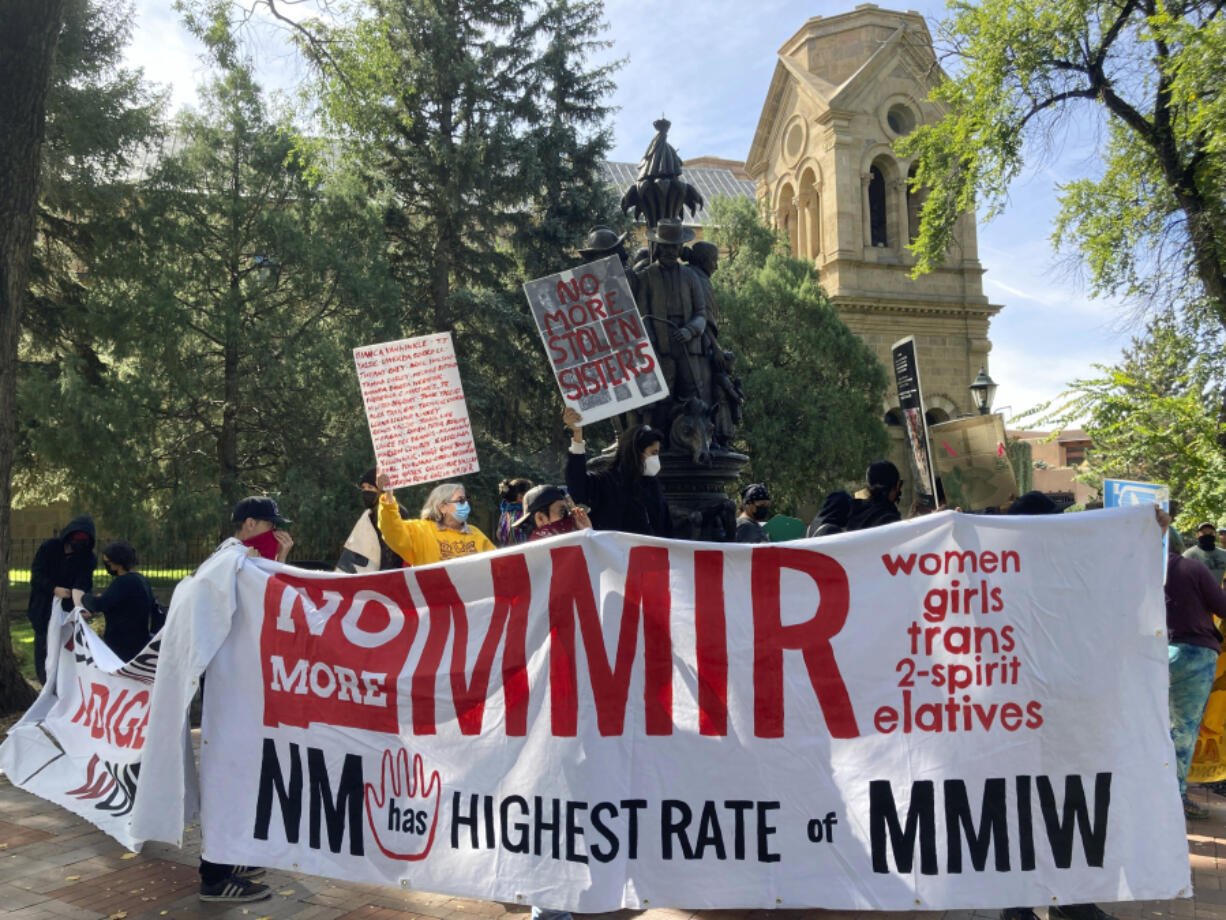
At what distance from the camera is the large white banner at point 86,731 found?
507 centimetres

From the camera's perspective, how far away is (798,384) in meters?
29.0

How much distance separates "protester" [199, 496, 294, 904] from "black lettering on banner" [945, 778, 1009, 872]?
298 cm

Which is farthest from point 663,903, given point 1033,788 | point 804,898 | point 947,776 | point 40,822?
point 40,822

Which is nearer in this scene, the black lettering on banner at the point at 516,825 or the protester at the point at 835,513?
the black lettering on banner at the point at 516,825

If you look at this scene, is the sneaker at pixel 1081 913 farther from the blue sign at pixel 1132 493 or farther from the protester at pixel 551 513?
the protester at pixel 551 513

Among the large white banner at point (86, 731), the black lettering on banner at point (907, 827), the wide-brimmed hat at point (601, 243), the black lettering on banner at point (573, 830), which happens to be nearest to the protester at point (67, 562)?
the large white banner at point (86, 731)

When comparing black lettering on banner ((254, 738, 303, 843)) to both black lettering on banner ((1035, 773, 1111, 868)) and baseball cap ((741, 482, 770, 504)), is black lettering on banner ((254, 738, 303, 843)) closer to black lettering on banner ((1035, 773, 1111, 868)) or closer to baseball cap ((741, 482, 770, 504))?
black lettering on banner ((1035, 773, 1111, 868))

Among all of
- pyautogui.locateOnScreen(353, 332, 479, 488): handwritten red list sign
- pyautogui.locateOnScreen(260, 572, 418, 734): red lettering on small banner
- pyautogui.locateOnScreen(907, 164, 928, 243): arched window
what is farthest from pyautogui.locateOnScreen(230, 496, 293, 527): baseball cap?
pyautogui.locateOnScreen(907, 164, 928, 243): arched window

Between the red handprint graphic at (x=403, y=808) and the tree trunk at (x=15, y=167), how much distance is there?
22.0 ft

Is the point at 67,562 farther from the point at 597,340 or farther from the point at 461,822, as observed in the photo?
the point at 461,822

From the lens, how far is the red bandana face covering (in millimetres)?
4953

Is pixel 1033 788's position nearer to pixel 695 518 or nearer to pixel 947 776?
pixel 947 776

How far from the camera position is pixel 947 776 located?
3.67 meters

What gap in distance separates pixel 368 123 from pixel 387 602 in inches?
409
